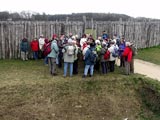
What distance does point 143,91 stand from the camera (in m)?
13.8

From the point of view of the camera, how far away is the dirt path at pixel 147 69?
1554 cm

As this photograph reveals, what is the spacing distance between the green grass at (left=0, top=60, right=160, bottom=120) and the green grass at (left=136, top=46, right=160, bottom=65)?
17.9 feet

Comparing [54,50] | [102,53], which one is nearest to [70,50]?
[54,50]

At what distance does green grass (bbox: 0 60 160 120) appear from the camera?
12.0 m

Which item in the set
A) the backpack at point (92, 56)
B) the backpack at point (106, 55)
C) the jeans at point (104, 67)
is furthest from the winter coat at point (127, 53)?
the backpack at point (92, 56)

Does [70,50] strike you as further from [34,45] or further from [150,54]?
[150,54]

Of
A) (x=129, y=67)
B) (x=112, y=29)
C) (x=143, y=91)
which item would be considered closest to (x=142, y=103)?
(x=143, y=91)

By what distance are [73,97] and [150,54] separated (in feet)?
34.1

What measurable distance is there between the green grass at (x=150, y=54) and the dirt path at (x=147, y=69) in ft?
3.16

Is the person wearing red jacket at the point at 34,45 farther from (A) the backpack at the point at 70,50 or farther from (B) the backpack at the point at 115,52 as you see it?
(B) the backpack at the point at 115,52

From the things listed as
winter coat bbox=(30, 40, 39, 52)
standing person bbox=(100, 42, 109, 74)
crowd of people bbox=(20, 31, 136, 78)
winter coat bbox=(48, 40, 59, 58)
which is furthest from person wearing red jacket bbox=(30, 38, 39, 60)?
standing person bbox=(100, 42, 109, 74)

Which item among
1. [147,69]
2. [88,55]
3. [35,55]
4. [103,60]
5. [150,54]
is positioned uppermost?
[88,55]

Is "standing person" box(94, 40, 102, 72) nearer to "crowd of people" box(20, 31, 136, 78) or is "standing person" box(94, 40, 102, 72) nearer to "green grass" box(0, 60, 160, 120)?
"crowd of people" box(20, 31, 136, 78)

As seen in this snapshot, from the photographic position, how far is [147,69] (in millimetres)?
16672
